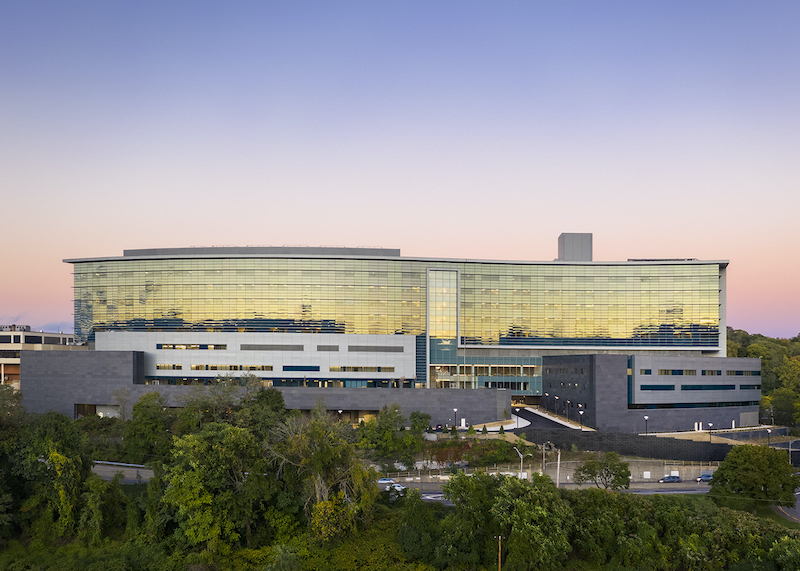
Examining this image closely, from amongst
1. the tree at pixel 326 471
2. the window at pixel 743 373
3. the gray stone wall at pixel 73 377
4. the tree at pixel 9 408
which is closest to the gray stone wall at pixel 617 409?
the window at pixel 743 373

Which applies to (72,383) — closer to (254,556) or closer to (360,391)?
(360,391)

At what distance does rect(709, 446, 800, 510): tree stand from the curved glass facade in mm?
47050

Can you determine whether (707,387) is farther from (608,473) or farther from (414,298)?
(414,298)

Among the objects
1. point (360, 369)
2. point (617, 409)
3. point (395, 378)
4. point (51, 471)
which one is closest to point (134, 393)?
point (360, 369)

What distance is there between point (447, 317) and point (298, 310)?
26035mm

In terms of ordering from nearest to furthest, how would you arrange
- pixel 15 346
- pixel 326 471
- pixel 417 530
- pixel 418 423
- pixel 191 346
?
pixel 417 530 → pixel 326 471 → pixel 418 423 → pixel 191 346 → pixel 15 346

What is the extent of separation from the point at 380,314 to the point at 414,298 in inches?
261

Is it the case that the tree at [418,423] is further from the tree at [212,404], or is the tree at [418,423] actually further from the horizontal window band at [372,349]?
the horizontal window band at [372,349]

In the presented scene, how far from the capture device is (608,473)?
4969 centimetres

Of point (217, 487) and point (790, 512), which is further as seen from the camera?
point (790, 512)

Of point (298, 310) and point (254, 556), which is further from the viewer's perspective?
point (298, 310)

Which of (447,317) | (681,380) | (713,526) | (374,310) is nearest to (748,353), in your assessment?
(681,380)

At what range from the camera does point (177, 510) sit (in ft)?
126

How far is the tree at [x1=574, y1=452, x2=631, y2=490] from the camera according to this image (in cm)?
4781
